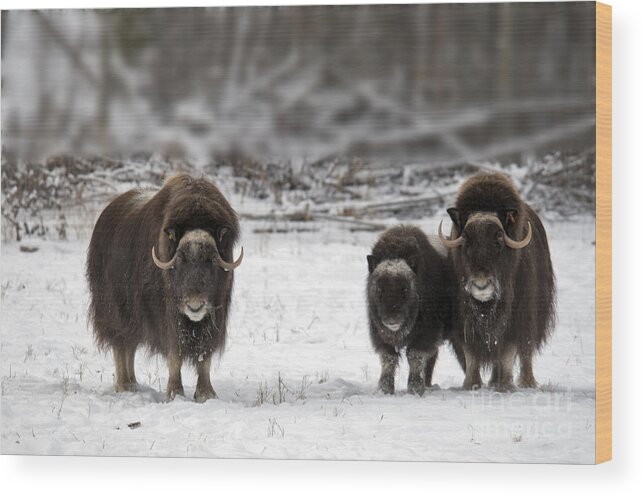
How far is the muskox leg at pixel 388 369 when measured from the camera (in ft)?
20.6

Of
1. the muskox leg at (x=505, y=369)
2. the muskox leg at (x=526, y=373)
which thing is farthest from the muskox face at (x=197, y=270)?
the muskox leg at (x=526, y=373)

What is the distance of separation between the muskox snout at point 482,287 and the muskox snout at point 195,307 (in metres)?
1.43

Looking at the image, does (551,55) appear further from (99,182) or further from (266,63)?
(99,182)

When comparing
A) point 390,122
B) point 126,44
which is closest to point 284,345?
point 390,122

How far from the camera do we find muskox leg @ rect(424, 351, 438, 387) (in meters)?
6.29

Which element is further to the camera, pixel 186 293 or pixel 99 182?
pixel 99 182

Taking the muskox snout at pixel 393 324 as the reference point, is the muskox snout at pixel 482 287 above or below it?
above

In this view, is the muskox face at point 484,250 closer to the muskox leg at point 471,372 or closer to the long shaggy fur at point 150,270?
the muskox leg at point 471,372

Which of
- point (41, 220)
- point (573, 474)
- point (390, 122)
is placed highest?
point (390, 122)

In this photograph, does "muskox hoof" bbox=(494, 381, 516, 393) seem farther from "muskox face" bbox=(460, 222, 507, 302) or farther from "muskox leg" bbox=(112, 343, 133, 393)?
"muskox leg" bbox=(112, 343, 133, 393)

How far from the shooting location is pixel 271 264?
21.2 feet

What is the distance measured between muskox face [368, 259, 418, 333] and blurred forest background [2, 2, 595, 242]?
1.12ft

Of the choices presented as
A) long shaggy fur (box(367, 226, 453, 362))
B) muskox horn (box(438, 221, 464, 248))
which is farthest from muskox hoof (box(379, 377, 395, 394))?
muskox horn (box(438, 221, 464, 248))

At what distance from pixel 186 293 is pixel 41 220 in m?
1.06
